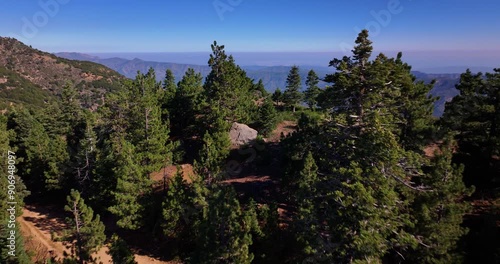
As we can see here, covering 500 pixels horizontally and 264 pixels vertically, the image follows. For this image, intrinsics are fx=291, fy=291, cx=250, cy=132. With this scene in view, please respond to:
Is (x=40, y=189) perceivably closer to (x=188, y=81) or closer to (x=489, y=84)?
(x=188, y=81)

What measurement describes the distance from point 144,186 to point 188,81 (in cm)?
2331

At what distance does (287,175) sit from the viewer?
27828 millimetres

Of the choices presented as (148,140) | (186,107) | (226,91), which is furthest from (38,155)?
(226,91)

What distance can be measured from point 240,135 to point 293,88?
22837 millimetres

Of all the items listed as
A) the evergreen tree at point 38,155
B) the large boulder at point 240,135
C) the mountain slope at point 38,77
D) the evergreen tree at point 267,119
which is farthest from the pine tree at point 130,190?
the mountain slope at point 38,77

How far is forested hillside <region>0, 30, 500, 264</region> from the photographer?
14023 millimetres

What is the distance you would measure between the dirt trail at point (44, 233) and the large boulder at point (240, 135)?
20.1m

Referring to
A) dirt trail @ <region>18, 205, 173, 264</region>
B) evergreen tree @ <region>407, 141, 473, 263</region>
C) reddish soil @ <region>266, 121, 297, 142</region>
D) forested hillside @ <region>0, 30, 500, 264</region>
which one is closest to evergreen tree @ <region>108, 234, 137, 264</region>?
forested hillside @ <region>0, 30, 500, 264</region>

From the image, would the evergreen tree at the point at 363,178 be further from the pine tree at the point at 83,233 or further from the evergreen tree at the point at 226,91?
the evergreen tree at the point at 226,91

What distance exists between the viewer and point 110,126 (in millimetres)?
38562

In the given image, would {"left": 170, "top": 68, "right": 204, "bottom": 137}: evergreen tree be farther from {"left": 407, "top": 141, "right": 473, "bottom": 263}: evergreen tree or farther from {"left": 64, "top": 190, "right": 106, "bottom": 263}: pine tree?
{"left": 407, "top": 141, "right": 473, "bottom": 263}: evergreen tree

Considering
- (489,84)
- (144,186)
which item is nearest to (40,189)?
(144,186)

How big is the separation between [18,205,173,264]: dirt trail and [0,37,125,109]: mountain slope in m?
103

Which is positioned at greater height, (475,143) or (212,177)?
(475,143)
